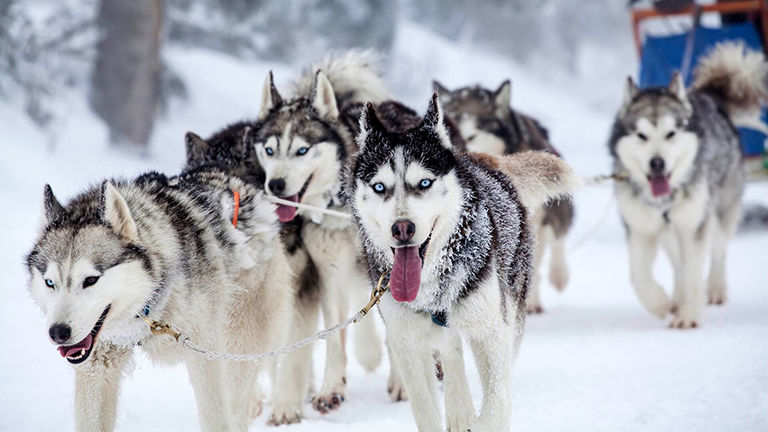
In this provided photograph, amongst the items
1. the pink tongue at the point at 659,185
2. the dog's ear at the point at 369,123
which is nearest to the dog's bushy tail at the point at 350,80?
the dog's ear at the point at 369,123

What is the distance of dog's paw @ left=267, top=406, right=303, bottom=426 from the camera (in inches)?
143

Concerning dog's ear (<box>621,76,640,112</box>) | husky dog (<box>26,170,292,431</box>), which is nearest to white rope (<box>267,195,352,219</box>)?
husky dog (<box>26,170,292,431</box>)

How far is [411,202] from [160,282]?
868mm

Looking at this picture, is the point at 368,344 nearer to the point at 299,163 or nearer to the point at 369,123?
the point at 299,163

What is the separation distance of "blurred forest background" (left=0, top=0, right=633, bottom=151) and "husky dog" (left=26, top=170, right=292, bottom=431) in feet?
24.9

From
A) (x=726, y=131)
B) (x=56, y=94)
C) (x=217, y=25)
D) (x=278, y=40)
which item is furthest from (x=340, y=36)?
(x=726, y=131)

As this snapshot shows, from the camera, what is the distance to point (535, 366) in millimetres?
4285

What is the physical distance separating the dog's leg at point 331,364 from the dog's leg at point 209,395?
3.53 feet

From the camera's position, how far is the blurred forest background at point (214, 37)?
1104 centimetres

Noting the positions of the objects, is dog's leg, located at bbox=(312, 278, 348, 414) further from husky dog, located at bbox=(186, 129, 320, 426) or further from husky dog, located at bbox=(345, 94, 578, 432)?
husky dog, located at bbox=(345, 94, 578, 432)

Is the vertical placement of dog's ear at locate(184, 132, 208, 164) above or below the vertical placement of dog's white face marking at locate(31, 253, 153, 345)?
above

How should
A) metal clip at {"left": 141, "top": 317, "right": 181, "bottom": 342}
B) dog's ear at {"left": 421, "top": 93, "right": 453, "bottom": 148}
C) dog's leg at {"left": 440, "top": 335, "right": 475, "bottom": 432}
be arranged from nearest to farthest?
metal clip at {"left": 141, "top": 317, "right": 181, "bottom": 342} < dog's ear at {"left": 421, "top": 93, "right": 453, "bottom": 148} < dog's leg at {"left": 440, "top": 335, "right": 475, "bottom": 432}

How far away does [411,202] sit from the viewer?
8.12 ft

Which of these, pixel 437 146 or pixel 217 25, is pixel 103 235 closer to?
pixel 437 146
